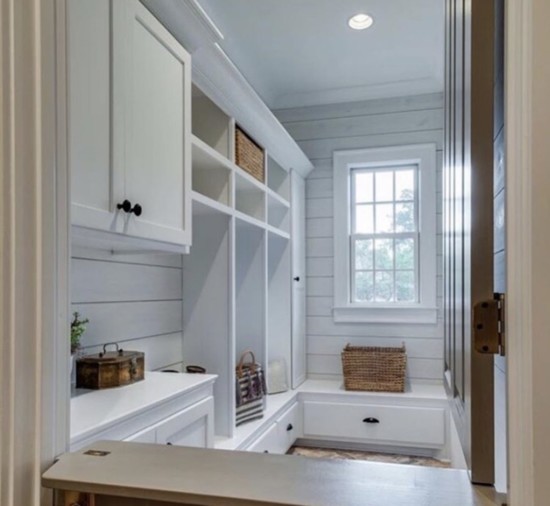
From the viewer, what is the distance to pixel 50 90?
784 mm

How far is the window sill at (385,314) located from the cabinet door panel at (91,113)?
2.76m

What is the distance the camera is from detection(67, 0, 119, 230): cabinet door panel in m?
1.31

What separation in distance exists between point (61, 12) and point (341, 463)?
33.5 inches

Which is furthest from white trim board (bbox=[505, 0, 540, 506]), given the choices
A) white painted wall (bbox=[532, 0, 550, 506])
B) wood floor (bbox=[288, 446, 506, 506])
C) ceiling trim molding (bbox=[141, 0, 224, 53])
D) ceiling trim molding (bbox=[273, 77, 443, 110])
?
ceiling trim molding (bbox=[273, 77, 443, 110])

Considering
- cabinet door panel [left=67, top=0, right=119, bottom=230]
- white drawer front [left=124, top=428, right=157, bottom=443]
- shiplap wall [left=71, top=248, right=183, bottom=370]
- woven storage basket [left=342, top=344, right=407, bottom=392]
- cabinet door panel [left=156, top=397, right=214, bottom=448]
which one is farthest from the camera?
woven storage basket [left=342, top=344, right=407, bottom=392]

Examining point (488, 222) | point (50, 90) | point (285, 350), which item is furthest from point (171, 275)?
point (488, 222)

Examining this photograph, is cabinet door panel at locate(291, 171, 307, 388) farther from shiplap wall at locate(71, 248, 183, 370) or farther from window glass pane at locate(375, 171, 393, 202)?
shiplap wall at locate(71, 248, 183, 370)

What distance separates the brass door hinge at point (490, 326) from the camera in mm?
640

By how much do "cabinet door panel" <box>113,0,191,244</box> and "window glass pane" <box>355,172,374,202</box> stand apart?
234 cm

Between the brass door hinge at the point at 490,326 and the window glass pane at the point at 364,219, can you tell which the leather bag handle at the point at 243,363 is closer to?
the window glass pane at the point at 364,219

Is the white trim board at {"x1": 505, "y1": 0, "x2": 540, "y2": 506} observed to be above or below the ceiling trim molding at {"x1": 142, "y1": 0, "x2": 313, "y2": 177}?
below

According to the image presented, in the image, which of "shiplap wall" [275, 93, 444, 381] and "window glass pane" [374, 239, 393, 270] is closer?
"shiplap wall" [275, 93, 444, 381]

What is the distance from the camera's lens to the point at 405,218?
13.0 feet

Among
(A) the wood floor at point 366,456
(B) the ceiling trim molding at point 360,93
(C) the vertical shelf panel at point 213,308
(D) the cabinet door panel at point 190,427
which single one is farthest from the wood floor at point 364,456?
(B) the ceiling trim molding at point 360,93
